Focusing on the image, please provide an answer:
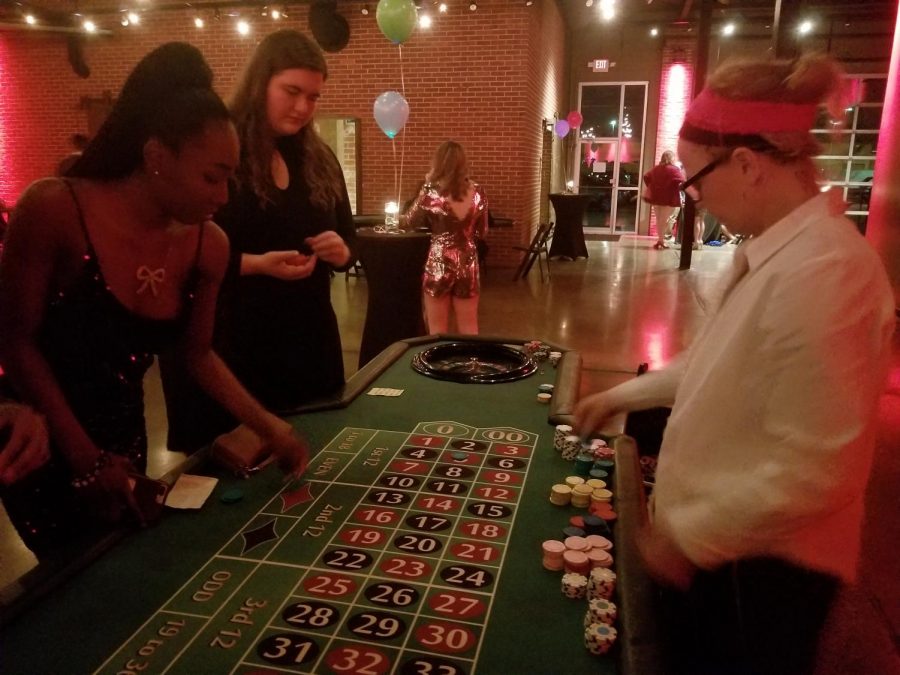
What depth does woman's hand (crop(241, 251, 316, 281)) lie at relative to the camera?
72.8 inches

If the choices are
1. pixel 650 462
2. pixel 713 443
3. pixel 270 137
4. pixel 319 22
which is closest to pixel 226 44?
pixel 319 22

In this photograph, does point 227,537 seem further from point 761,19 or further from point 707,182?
point 761,19

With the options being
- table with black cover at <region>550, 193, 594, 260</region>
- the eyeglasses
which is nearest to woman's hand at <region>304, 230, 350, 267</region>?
the eyeglasses

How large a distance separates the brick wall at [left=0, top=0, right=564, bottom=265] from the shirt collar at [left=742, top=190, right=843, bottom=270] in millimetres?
8017

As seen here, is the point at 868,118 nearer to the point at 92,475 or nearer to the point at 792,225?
the point at 792,225

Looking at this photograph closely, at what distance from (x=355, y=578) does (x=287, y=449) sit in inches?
15.3

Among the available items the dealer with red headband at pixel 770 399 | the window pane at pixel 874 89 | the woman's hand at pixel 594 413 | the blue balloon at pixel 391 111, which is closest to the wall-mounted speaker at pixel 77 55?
the blue balloon at pixel 391 111

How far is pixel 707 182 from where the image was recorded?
1035 millimetres

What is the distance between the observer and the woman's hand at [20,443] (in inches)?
38.0

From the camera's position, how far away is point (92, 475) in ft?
3.98

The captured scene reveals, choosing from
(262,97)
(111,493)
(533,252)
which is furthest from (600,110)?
(111,493)

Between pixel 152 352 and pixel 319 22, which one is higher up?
pixel 319 22

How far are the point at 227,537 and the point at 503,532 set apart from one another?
1.72 ft

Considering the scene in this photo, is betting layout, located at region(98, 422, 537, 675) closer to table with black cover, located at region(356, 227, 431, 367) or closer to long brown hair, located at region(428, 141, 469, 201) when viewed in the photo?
table with black cover, located at region(356, 227, 431, 367)
